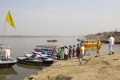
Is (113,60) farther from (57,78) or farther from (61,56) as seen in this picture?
(61,56)

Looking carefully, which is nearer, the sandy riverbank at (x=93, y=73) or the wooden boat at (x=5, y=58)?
the sandy riverbank at (x=93, y=73)

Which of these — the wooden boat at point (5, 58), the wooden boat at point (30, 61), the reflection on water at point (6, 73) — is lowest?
the reflection on water at point (6, 73)

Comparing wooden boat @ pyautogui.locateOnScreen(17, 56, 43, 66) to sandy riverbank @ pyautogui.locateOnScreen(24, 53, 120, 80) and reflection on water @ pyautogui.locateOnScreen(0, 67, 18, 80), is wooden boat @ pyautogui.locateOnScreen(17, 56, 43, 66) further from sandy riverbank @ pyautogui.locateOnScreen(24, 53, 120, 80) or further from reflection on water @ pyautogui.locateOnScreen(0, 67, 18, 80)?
sandy riverbank @ pyautogui.locateOnScreen(24, 53, 120, 80)

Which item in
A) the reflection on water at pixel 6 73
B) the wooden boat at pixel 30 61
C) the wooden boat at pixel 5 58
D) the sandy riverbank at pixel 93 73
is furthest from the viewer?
the wooden boat at pixel 30 61

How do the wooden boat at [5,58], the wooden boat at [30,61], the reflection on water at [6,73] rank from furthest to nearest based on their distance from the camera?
1. the wooden boat at [30,61]
2. the wooden boat at [5,58]
3. the reflection on water at [6,73]

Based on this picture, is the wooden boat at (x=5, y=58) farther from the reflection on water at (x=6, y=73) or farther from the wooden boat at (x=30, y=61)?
the wooden boat at (x=30, y=61)

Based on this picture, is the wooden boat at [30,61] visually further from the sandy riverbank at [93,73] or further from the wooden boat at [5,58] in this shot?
the sandy riverbank at [93,73]

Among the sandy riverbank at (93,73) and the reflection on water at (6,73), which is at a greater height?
the sandy riverbank at (93,73)

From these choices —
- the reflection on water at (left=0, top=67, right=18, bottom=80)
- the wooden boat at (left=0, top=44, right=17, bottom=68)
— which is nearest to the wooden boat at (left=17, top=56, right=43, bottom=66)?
the reflection on water at (left=0, top=67, right=18, bottom=80)

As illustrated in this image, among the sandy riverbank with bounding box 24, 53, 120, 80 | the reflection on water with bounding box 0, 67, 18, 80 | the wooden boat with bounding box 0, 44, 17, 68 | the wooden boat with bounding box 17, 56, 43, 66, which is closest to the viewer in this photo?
the sandy riverbank with bounding box 24, 53, 120, 80

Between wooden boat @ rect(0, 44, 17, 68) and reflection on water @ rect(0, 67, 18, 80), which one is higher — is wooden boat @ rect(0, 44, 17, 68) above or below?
above

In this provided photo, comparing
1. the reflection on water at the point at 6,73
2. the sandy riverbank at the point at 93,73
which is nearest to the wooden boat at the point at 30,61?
the reflection on water at the point at 6,73

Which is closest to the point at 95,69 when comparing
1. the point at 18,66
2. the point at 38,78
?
the point at 38,78

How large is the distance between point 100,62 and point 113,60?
2.48ft
